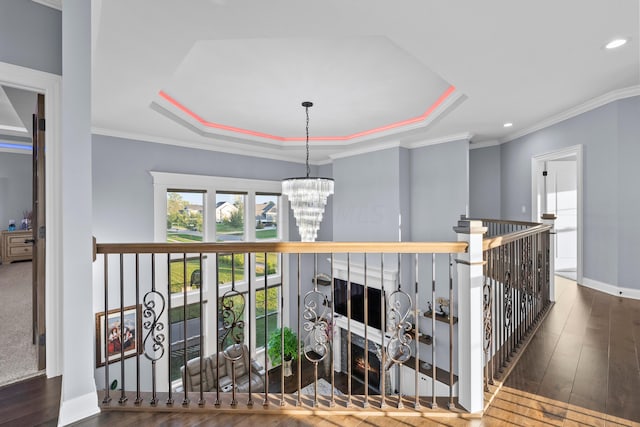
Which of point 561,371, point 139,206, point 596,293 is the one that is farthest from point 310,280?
point 561,371

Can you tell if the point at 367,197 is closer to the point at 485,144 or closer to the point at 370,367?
the point at 485,144

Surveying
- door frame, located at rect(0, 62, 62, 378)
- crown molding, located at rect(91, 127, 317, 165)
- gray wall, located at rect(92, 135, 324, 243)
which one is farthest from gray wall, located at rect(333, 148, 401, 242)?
door frame, located at rect(0, 62, 62, 378)

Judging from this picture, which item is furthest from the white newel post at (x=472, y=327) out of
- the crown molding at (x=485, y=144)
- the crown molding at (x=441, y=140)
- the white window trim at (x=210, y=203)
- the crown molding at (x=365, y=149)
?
the crown molding at (x=485, y=144)

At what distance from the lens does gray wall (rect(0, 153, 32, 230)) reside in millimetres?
6477

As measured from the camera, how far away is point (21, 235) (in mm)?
6137

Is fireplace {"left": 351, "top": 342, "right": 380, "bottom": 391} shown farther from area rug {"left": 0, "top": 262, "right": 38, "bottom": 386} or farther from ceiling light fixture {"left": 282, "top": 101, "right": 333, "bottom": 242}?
area rug {"left": 0, "top": 262, "right": 38, "bottom": 386}

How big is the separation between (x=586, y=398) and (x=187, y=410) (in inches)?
89.4

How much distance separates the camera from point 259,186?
20.5 feet

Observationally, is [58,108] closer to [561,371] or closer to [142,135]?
[142,135]

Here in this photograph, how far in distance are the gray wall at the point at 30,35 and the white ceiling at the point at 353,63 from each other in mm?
277

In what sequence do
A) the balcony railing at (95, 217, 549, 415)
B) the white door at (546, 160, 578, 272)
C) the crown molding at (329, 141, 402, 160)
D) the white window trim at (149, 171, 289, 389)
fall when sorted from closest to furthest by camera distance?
the balcony railing at (95, 217, 549, 415) < the white window trim at (149, 171, 289, 389) < the white door at (546, 160, 578, 272) < the crown molding at (329, 141, 402, 160)

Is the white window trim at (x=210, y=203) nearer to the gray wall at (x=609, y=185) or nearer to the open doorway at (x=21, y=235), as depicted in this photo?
the open doorway at (x=21, y=235)

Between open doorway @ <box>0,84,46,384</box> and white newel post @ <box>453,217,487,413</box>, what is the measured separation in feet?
8.91

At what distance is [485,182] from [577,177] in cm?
192
